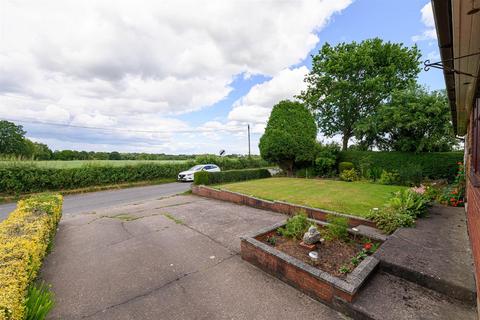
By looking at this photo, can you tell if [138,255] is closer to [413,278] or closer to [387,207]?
[413,278]

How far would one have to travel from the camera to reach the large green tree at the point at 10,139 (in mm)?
30328

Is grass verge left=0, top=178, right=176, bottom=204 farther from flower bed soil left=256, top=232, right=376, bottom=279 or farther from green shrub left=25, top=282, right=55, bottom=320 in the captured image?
flower bed soil left=256, top=232, right=376, bottom=279

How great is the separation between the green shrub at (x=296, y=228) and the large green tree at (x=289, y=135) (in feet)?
32.8

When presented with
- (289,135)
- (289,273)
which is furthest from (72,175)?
(289,273)

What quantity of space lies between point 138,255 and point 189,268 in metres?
1.29

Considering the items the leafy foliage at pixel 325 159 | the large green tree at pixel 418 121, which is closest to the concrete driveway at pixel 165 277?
the leafy foliage at pixel 325 159

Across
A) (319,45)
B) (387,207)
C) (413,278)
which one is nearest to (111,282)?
(413,278)

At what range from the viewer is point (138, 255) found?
4.14m

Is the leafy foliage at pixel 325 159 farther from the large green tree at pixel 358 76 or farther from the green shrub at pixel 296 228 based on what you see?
the green shrub at pixel 296 228

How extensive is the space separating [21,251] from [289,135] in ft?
43.6

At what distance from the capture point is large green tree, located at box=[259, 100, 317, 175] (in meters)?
14.1

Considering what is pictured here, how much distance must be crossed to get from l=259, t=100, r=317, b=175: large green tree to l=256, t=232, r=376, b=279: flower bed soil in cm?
1034

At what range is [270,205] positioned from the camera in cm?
710

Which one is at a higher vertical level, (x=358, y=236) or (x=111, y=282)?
(x=358, y=236)
